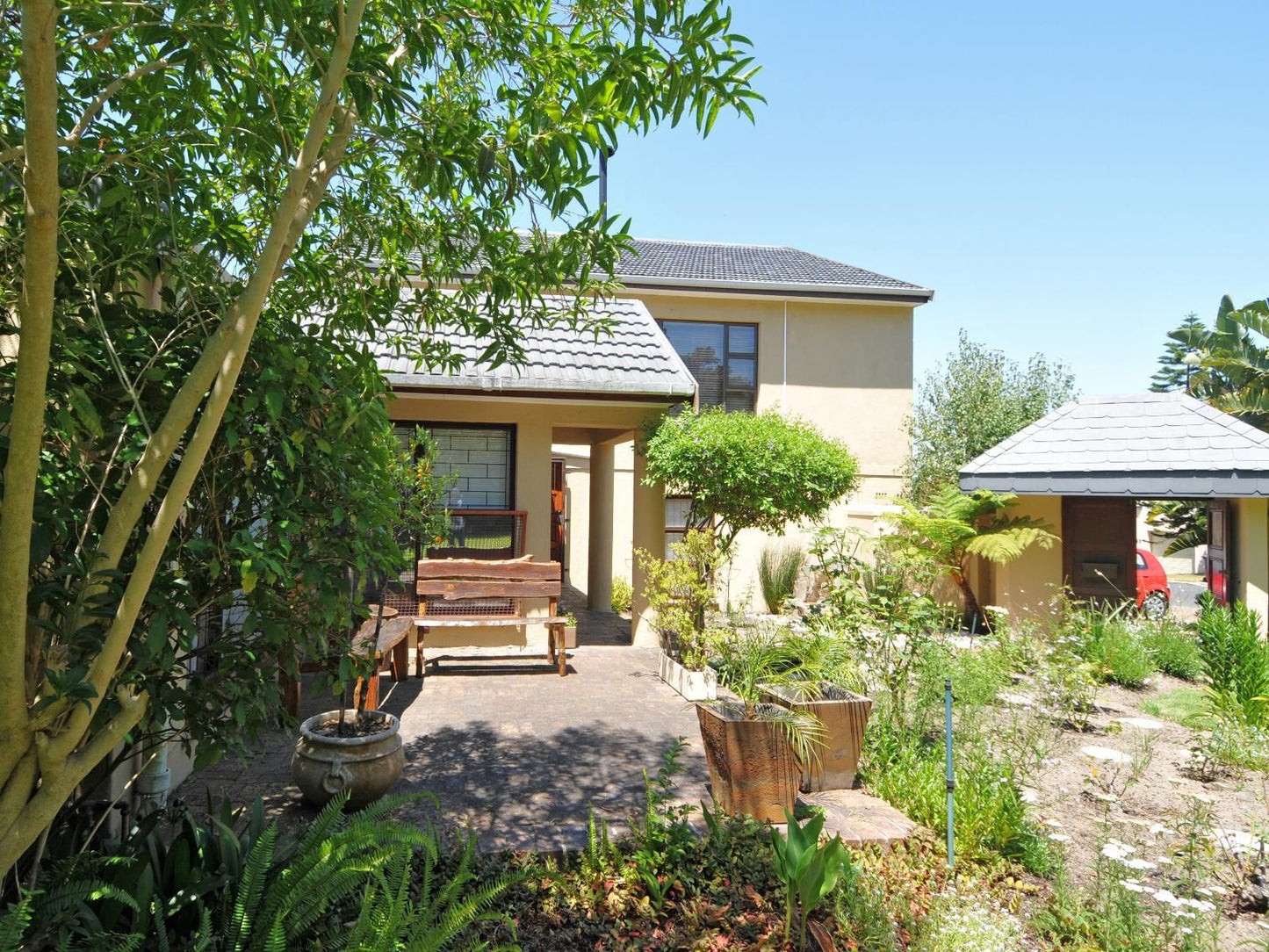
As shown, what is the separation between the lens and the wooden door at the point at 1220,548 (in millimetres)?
10078

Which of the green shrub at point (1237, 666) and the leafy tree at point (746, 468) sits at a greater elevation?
Answer: the leafy tree at point (746, 468)

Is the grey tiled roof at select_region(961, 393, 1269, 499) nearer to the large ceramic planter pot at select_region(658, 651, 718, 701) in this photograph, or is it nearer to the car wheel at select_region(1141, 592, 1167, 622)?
the car wheel at select_region(1141, 592, 1167, 622)

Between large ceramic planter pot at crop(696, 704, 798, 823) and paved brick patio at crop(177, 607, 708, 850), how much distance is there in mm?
643

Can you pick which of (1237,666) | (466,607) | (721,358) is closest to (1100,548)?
(1237,666)

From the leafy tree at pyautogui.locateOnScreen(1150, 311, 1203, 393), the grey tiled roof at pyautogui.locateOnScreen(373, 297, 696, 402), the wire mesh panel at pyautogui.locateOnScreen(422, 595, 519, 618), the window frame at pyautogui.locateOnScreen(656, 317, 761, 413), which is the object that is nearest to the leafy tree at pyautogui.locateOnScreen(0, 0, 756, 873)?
the grey tiled roof at pyautogui.locateOnScreen(373, 297, 696, 402)

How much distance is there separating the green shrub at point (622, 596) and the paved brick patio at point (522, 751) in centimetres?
422

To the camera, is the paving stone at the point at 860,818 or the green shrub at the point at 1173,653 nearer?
the paving stone at the point at 860,818

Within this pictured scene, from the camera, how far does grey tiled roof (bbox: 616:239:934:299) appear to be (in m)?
16.2

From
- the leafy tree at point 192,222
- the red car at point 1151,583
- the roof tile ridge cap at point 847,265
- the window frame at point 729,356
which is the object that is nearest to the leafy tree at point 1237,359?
the red car at point 1151,583

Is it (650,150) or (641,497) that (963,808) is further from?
(641,497)

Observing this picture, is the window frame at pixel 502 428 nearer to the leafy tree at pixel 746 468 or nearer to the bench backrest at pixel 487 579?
the bench backrest at pixel 487 579

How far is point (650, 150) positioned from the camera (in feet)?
14.9

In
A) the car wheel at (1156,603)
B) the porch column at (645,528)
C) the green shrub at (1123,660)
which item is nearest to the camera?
the green shrub at (1123,660)

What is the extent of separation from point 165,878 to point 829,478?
8.82 meters
